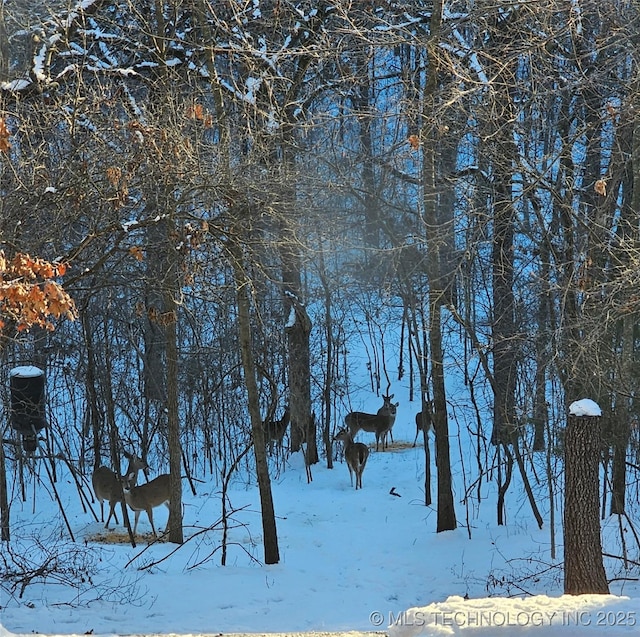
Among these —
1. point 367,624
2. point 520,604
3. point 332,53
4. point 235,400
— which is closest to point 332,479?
point 235,400

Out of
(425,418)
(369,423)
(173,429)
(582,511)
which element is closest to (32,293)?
(582,511)

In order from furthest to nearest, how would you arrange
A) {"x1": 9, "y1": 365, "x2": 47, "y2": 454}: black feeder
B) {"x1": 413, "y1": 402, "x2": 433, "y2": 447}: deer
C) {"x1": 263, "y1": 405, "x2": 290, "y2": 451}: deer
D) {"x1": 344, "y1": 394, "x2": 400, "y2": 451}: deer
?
{"x1": 344, "y1": 394, "x2": 400, "y2": 451}: deer < {"x1": 263, "y1": 405, "x2": 290, "y2": 451}: deer < {"x1": 413, "y1": 402, "x2": 433, "y2": 447}: deer < {"x1": 9, "y1": 365, "x2": 47, "y2": 454}: black feeder

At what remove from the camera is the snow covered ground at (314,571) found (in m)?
8.76

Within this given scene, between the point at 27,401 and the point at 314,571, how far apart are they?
16.1 ft

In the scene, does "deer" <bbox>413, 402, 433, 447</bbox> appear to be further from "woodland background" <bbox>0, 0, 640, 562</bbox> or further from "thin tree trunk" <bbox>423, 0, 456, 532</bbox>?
"thin tree trunk" <bbox>423, 0, 456, 532</bbox>

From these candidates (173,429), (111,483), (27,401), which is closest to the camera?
(173,429)

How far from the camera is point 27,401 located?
1298 cm

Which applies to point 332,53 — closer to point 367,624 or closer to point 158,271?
point 158,271

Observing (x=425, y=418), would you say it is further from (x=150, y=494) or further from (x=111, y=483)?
(x=111, y=483)

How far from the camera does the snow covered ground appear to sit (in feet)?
28.7

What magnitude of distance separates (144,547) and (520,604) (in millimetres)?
7965

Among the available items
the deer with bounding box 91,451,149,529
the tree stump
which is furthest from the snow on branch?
the deer with bounding box 91,451,149,529

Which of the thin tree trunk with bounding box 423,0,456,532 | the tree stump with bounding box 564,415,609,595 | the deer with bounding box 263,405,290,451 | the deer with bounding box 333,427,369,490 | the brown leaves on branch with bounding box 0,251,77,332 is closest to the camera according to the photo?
the brown leaves on branch with bounding box 0,251,77,332

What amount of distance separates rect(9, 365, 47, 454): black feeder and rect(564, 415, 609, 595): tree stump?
796 centimetres
